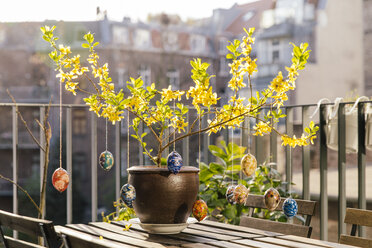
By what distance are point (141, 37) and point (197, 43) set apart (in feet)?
9.53

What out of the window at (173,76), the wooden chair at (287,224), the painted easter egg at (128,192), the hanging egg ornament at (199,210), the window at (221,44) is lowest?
the wooden chair at (287,224)

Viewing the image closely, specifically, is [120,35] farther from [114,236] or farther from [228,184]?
[114,236]

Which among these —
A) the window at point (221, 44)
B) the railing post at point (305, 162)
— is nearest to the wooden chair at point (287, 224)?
the railing post at point (305, 162)

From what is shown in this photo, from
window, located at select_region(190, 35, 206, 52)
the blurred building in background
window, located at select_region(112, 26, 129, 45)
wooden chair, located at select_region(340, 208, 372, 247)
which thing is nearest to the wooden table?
wooden chair, located at select_region(340, 208, 372, 247)

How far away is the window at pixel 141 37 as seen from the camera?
30.8 m

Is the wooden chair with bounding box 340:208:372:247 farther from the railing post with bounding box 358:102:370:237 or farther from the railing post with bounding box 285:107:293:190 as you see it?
the railing post with bounding box 285:107:293:190

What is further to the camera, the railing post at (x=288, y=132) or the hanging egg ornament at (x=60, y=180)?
the railing post at (x=288, y=132)

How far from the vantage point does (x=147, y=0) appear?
29422mm

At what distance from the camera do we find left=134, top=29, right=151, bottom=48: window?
101 ft

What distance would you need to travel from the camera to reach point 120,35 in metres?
30.8

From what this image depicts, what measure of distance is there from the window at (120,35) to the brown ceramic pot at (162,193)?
28.9 m

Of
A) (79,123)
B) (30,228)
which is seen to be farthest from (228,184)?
(79,123)

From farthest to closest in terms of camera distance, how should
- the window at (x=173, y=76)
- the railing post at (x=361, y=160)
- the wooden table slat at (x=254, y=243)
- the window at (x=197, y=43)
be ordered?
the window at (x=197, y=43)
the window at (x=173, y=76)
the railing post at (x=361, y=160)
the wooden table slat at (x=254, y=243)

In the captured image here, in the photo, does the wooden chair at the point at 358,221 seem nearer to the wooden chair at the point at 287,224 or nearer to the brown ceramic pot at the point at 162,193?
the wooden chair at the point at 287,224
